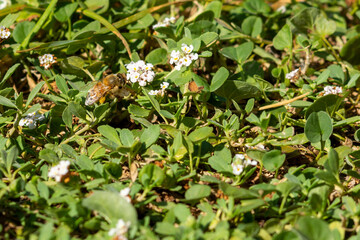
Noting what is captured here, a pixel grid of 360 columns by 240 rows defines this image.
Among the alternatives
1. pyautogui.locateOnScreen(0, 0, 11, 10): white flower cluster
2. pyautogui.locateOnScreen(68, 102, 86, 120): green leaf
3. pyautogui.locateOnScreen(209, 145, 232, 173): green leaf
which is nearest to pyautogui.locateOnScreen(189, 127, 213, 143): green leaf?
pyautogui.locateOnScreen(209, 145, 232, 173): green leaf

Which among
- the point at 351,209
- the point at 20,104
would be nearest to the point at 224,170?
the point at 351,209

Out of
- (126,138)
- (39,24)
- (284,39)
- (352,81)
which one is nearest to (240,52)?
(284,39)

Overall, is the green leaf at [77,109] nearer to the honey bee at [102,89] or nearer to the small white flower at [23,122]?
the honey bee at [102,89]

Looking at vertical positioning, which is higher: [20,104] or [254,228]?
[20,104]

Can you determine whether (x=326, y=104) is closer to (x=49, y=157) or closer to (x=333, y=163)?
(x=333, y=163)

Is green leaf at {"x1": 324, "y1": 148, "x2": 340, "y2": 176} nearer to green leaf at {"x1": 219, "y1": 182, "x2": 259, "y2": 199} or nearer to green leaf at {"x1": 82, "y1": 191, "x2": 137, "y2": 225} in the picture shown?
green leaf at {"x1": 219, "y1": 182, "x2": 259, "y2": 199}

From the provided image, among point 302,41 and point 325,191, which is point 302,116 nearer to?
point 302,41

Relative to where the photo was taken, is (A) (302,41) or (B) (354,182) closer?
(B) (354,182)

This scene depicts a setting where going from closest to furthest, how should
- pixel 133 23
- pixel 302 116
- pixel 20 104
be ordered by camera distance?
1. pixel 20 104
2. pixel 302 116
3. pixel 133 23
